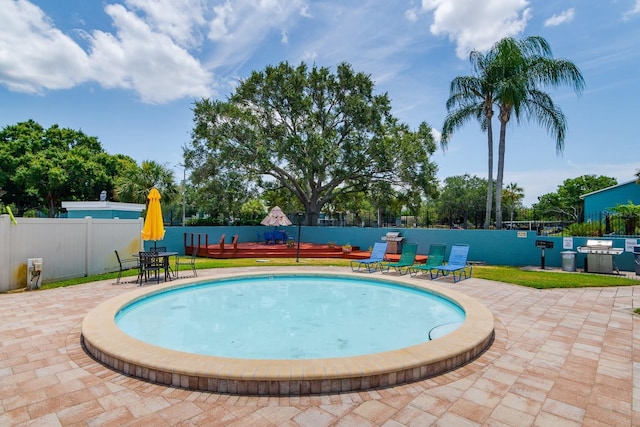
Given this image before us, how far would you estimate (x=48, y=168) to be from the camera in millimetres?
28875

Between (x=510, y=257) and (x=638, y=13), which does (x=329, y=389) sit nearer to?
(x=638, y=13)

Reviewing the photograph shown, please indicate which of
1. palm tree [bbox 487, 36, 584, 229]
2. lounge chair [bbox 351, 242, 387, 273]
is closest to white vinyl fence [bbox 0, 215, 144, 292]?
lounge chair [bbox 351, 242, 387, 273]

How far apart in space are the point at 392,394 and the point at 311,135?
18975 millimetres

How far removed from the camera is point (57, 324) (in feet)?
18.9

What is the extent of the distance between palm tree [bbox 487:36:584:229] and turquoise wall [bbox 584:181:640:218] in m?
10.8

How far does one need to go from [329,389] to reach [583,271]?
511 inches

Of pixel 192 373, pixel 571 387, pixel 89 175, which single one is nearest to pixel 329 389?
pixel 192 373

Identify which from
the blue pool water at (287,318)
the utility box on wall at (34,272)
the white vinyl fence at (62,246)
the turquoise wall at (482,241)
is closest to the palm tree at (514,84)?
the turquoise wall at (482,241)

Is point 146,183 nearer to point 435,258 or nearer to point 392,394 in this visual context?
point 435,258

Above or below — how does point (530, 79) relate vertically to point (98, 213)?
above

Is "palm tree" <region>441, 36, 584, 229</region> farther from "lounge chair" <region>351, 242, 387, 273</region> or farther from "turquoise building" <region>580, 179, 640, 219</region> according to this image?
"turquoise building" <region>580, 179, 640, 219</region>

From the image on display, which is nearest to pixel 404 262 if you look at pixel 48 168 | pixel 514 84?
pixel 514 84

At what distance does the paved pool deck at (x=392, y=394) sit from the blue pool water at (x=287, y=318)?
1.56 metres

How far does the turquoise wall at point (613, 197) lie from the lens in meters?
23.7
